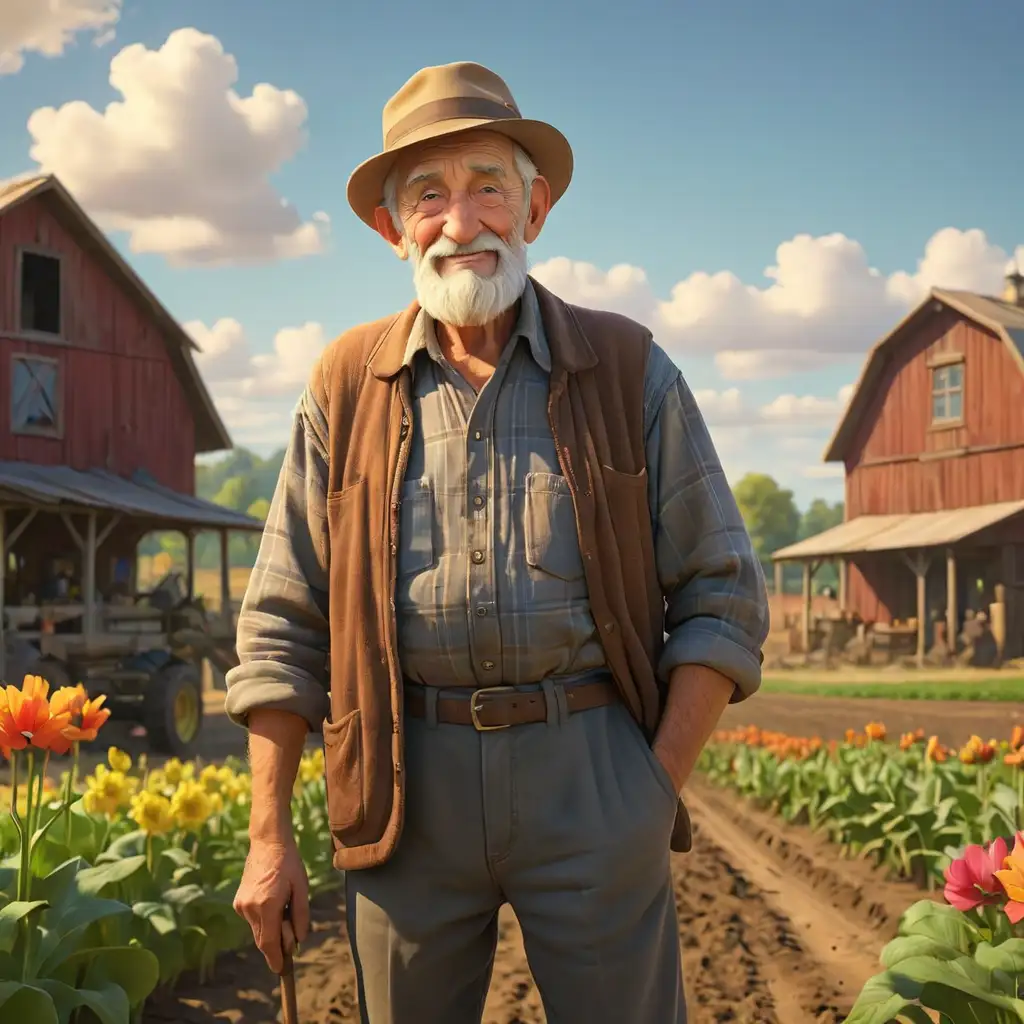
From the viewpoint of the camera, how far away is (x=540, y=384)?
2.37m

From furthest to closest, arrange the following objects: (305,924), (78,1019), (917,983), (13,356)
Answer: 1. (13,356)
2. (78,1019)
3. (917,983)
4. (305,924)

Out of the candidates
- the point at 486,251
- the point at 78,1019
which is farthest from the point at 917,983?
the point at 78,1019

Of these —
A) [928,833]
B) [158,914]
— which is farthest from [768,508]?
[158,914]

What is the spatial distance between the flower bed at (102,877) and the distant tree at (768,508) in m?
54.0

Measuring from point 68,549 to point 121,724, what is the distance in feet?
13.0

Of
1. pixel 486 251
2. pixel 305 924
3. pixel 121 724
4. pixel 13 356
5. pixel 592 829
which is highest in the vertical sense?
pixel 13 356

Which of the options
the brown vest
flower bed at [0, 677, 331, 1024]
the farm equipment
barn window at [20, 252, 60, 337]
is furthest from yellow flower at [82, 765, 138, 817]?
barn window at [20, 252, 60, 337]

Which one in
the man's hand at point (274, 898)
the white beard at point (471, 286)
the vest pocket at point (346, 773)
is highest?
the white beard at point (471, 286)

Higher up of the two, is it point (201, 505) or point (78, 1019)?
point (201, 505)

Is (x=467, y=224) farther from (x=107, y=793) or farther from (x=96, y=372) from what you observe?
(x=96, y=372)

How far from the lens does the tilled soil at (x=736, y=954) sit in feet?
14.6

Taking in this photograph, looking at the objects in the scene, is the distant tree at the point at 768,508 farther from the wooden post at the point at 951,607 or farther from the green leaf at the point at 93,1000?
the green leaf at the point at 93,1000

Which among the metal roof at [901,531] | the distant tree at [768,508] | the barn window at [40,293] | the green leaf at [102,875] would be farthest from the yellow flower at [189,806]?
the distant tree at [768,508]

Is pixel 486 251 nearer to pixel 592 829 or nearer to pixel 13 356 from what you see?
pixel 592 829
